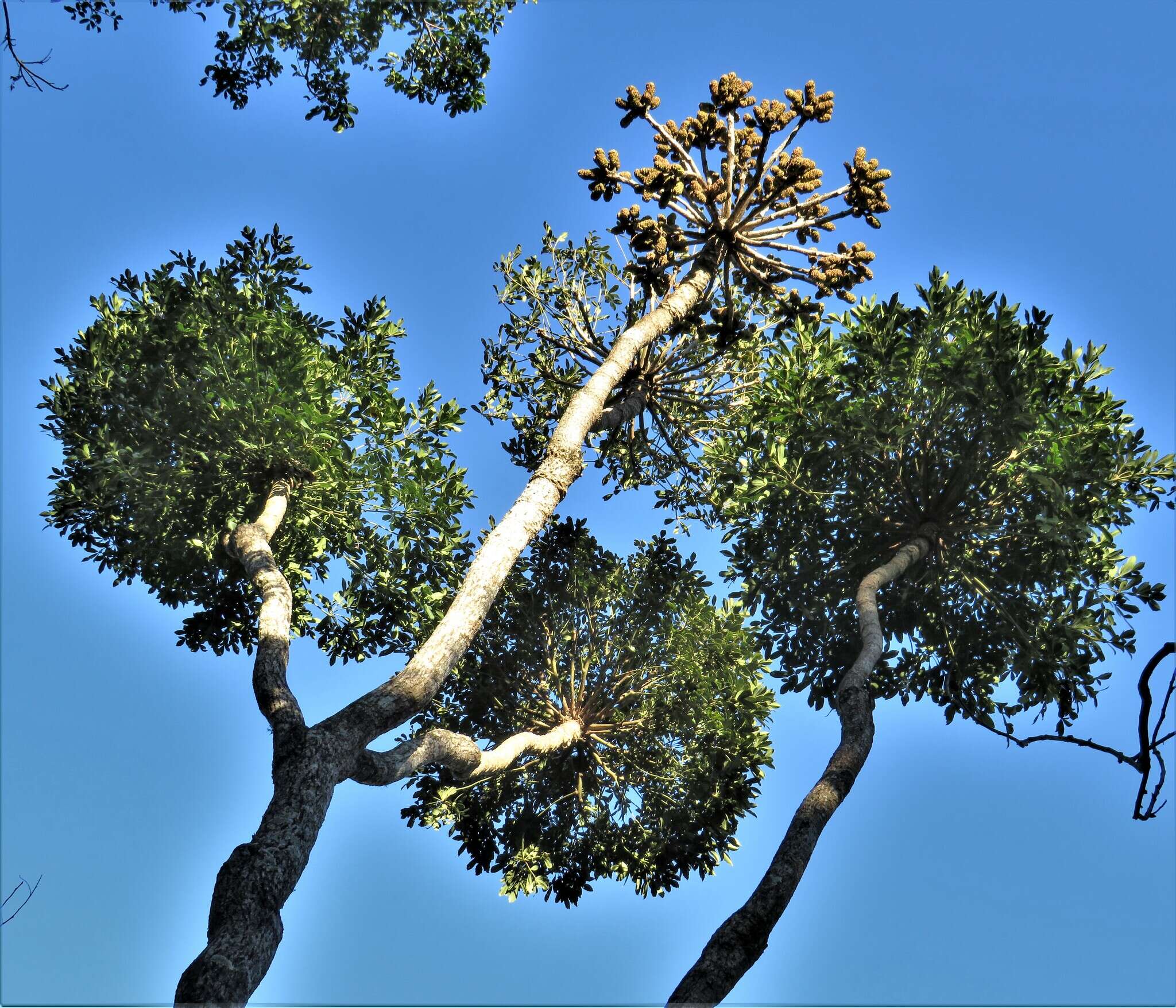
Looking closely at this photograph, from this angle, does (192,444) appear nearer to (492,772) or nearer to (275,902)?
(492,772)

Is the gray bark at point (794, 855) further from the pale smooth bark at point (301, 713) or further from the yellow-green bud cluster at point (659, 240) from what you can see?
the yellow-green bud cluster at point (659, 240)

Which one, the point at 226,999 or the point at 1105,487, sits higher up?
the point at 1105,487

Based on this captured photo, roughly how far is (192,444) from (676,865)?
12216mm

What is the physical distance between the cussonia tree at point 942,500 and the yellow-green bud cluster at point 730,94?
163 inches

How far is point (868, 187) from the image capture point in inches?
671

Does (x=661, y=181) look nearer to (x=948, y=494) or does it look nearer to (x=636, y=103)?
(x=636, y=103)

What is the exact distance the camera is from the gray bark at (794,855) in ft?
27.5

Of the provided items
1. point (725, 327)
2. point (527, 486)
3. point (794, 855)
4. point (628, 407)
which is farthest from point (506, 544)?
point (725, 327)

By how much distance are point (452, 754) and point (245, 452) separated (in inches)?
271


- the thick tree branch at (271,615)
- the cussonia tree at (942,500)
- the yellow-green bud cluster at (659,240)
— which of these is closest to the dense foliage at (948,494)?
the cussonia tree at (942,500)

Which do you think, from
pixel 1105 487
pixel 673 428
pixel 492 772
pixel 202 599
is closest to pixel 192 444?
pixel 202 599

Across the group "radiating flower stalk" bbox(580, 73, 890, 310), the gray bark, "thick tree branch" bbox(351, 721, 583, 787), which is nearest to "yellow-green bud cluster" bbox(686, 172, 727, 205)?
"radiating flower stalk" bbox(580, 73, 890, 310)

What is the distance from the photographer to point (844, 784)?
37.0 feet

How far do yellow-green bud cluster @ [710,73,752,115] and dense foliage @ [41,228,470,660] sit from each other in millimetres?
7064
